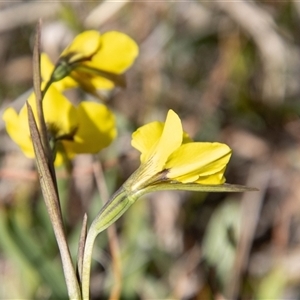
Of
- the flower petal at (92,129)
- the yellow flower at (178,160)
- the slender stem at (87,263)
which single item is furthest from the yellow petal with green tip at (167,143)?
the flower petal at (92,129)

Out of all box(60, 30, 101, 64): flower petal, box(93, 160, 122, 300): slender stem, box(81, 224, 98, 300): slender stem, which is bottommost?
box(93, 160, 122, 300): slender stem

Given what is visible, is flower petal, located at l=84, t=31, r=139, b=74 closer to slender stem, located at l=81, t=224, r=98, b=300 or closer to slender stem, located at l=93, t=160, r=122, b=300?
slender stem, located at l=81, t=224, r=98, b=300

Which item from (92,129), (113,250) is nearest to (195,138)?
(113,250)

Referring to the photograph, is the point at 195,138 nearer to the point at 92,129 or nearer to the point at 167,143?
the point at 92,129

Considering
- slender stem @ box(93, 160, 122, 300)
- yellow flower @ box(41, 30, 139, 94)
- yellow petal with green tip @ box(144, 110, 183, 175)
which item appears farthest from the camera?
slender stem @ box(93, 160, 122, 300)

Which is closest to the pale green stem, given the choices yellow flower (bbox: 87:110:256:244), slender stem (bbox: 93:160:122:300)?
yellow flower (bbox: 87:110:256:244)
